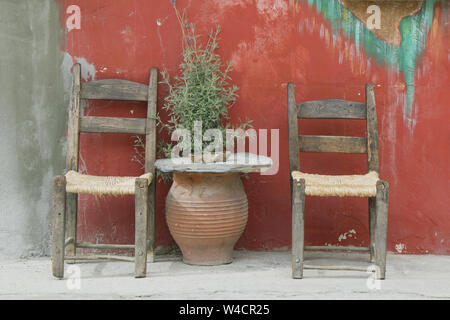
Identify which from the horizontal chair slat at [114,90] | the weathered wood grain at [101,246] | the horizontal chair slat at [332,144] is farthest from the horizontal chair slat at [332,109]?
the weathered wood grain at [101,246]

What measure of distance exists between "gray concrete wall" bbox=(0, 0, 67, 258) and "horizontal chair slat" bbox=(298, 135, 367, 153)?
1544 mm

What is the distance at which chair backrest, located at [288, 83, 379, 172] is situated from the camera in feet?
11.1

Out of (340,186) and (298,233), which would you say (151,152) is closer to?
(298,233)

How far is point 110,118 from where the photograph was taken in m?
3.46

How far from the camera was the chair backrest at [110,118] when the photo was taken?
341cm

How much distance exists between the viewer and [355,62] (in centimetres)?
357

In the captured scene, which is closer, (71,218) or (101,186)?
(101,186)

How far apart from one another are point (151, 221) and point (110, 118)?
27.2 inches

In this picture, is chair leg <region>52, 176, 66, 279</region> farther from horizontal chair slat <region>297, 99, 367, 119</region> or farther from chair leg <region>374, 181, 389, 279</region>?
chair leg <region>374, 181, 389, 279</region>

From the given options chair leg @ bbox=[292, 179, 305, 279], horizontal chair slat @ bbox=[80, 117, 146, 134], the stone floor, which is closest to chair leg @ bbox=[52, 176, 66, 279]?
the stone floor

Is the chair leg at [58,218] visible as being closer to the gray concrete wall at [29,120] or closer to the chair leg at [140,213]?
the chair leg at [140,213]

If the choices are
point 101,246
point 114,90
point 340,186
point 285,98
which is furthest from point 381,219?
point 114,90

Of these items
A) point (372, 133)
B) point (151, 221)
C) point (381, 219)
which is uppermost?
point (372, 133)

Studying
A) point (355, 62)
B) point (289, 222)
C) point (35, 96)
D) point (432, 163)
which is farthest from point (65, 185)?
point (432, 163)
